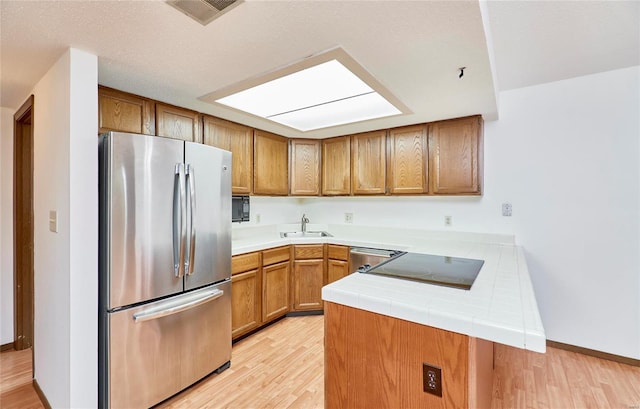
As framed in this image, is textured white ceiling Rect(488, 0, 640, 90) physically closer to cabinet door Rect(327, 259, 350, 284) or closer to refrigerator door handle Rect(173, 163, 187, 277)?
refrigerator door handle Rect(173, 163, 187, 277)

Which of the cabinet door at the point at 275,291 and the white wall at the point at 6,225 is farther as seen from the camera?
the cabinet door at the point at 275,291

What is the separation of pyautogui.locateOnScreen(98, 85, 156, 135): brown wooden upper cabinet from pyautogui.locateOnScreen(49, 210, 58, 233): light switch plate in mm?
601

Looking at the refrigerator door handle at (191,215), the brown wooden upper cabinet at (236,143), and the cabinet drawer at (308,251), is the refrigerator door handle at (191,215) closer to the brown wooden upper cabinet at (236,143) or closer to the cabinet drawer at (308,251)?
the brown wooden upper cabinet at (236,143)

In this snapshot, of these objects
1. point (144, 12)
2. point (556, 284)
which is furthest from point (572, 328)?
point (144, 12)

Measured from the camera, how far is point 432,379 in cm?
105

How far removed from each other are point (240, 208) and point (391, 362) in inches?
94.1

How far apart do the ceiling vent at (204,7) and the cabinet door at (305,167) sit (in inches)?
89.3

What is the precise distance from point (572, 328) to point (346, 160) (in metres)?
2.64

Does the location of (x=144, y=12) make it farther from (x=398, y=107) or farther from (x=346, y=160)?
(x=346, y=160)

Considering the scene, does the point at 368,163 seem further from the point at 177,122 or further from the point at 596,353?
the point at 596,353

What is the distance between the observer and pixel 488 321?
37.7 inches

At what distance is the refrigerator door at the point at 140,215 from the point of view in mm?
1629

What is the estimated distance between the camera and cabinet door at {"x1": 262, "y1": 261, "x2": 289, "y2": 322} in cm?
287

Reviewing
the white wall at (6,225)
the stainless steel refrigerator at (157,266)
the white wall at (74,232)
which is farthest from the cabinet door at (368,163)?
the white wall at (6,225)
